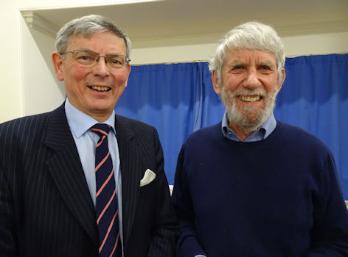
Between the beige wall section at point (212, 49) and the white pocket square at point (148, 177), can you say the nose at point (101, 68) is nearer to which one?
the white pocket square at point (148, 177)

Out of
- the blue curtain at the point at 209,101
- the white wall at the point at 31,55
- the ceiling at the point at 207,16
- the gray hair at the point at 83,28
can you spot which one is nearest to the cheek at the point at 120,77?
the gray hair at the point at 83,28

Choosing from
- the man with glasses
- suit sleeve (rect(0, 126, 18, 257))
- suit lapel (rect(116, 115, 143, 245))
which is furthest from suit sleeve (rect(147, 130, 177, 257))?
suit sleeve (rect(0, 126, 18, 257))

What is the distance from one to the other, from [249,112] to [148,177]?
0.45m

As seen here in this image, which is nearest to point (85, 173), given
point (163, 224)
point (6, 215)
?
point (6, 215)

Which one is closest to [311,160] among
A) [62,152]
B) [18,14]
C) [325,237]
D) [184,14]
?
[325,237]

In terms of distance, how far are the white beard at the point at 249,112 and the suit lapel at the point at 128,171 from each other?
40 cm

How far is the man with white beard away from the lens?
1152 mm

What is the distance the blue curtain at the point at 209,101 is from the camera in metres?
2.73

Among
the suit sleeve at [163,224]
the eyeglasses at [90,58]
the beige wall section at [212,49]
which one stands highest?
the beige wall section at [212,49]

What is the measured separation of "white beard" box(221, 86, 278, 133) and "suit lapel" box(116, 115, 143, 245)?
398 mm

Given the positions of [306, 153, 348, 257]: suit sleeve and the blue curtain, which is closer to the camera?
[306, 153, 348, 257]: suit sleeve

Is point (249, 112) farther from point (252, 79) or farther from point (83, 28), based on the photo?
point (83, 28)

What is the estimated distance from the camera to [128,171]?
115cm

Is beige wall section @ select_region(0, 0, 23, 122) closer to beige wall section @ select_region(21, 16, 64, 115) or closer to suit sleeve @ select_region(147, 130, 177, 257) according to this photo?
beige wall section @ select_region(21, 16, 64, 115)
